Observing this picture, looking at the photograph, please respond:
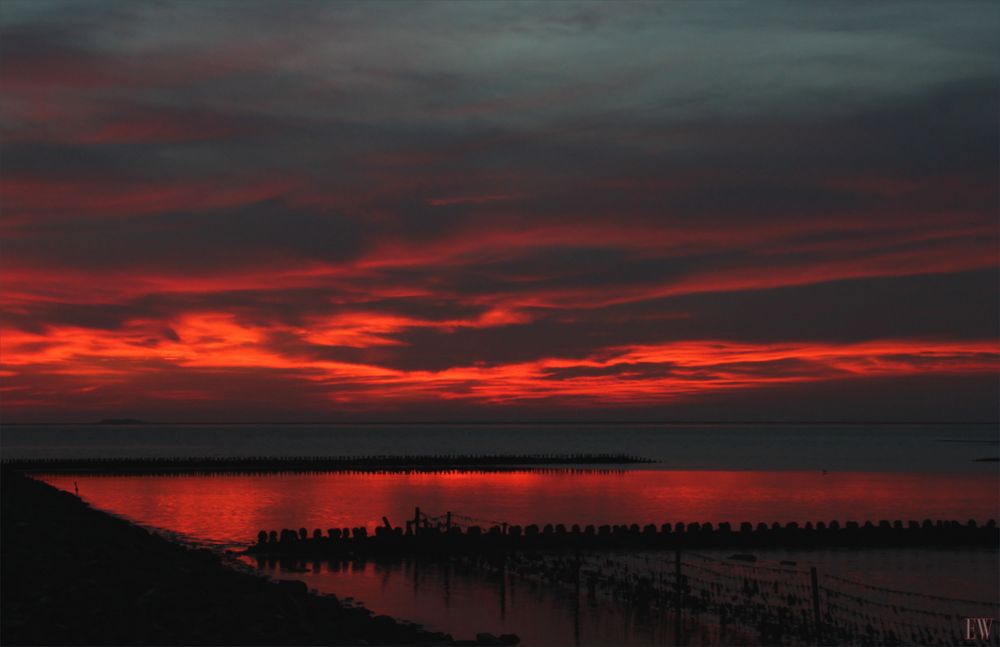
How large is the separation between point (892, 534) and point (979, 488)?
180 feet

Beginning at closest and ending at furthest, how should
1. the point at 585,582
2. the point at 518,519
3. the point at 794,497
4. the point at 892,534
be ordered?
the point at 585,582 → the point at 892,534 → the point at 518,519 → the point at 794,497

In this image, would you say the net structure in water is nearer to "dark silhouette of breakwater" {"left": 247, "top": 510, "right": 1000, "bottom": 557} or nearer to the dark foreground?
"dark silhouette of breakwater" {"left": 247, "top": 510, "right": 1000, "bottom": 557}

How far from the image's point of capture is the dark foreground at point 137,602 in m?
19.7

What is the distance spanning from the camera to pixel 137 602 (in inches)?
828

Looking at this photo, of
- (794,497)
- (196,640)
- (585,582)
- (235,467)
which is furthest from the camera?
(235,467)

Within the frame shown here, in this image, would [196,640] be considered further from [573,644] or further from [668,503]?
[668,503]

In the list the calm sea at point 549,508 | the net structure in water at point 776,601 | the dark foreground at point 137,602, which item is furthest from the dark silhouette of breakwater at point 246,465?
the dark foreground at point 137,602

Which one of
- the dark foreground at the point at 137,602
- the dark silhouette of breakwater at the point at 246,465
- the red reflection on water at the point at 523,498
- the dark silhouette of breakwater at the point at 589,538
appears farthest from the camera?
the dark silhouette of breakwater at the point at 246,465

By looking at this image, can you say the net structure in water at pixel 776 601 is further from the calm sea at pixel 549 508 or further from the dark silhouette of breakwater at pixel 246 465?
the dark silhouette of breakwater at pixel 246 465

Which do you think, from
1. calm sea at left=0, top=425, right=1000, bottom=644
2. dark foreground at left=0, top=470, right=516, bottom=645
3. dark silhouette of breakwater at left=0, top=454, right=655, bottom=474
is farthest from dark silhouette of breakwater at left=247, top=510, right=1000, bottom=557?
dark silhouette of breakwater at left=0, top=454, right=655, bottom=474

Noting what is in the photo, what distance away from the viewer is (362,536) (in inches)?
1859

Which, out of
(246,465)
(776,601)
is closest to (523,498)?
(776,601)

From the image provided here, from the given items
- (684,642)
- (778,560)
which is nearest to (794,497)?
(778,560)

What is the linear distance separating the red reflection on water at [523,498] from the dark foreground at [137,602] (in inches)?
1087
